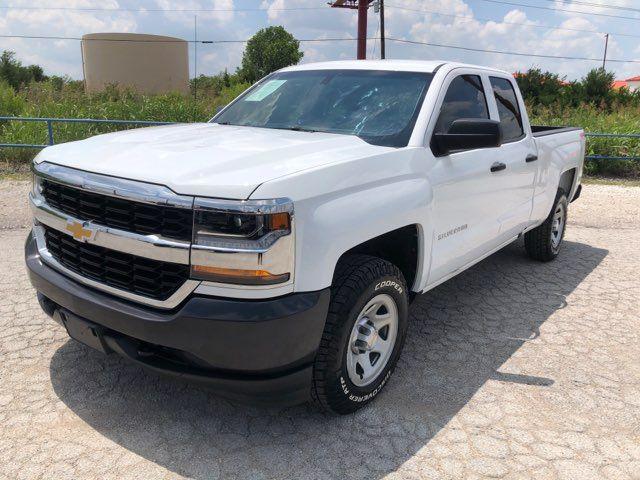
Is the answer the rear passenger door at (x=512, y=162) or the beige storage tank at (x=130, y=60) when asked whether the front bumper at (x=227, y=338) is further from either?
the beige storage tank at (x=130, y=60)

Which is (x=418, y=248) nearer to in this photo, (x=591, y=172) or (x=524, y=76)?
(x=591, y=172)

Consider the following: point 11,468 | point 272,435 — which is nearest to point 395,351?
point 272,435

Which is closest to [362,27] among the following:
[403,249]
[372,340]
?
[403,249]

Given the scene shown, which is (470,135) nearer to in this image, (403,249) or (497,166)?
(403,249)

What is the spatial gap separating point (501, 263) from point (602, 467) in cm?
341

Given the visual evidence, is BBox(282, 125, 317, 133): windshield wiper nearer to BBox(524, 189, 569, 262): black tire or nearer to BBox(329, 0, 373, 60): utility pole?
BBox(524, 189, 569, 262): black tire

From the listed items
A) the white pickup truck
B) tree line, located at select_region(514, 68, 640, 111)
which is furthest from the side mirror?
tree line, located at select_region(514, 68, 640, 111)

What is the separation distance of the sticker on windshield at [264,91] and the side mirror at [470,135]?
1.52m

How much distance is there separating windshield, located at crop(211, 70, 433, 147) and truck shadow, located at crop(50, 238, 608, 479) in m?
1.49

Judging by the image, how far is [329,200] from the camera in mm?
2541

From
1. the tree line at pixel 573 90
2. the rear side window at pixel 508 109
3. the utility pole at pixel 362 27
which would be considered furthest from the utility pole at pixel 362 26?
the rear side window at pixel 508 109

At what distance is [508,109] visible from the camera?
4617mm

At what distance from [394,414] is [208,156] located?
5.51ft

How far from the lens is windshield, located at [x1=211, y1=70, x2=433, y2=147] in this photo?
345 cm
